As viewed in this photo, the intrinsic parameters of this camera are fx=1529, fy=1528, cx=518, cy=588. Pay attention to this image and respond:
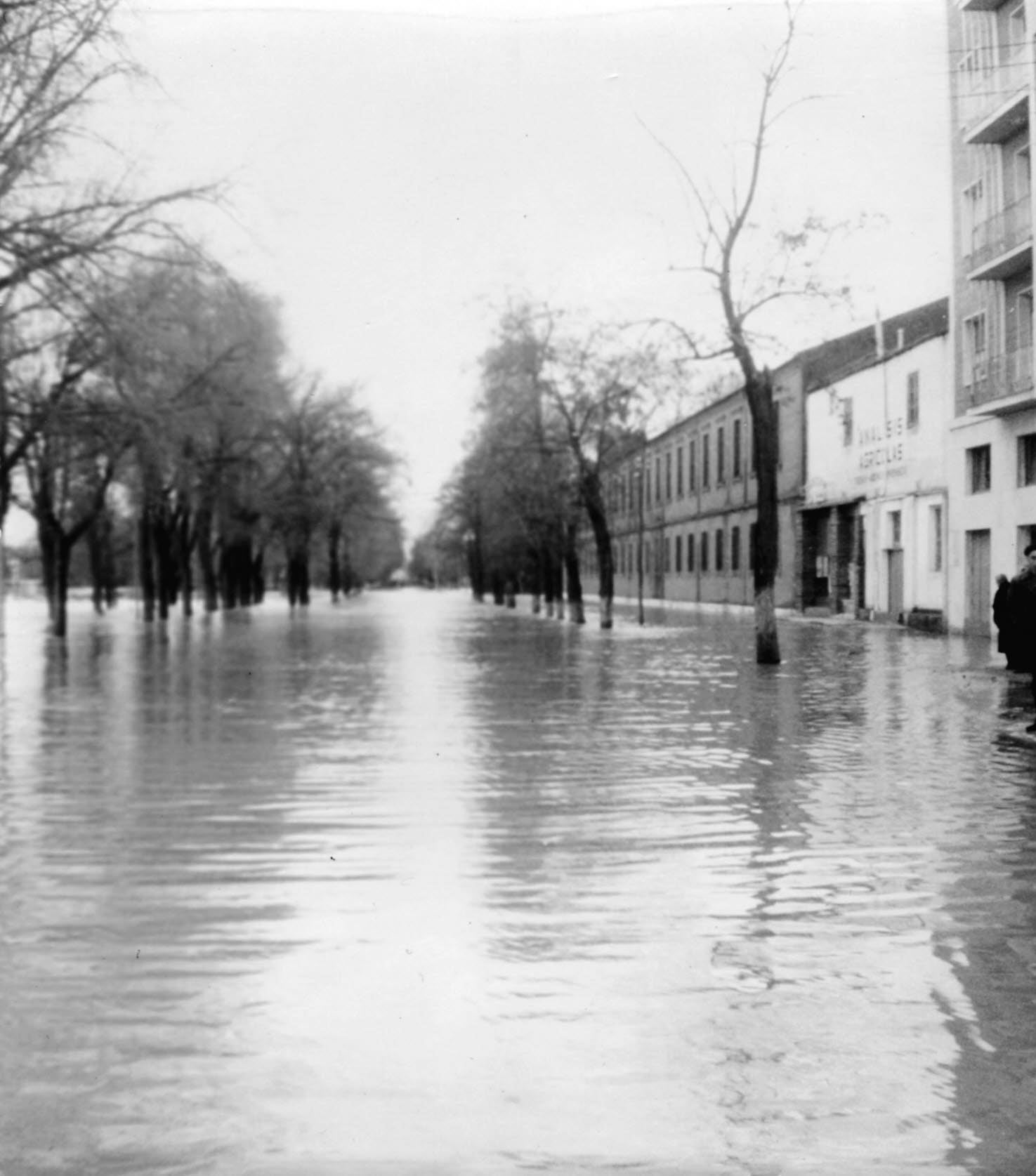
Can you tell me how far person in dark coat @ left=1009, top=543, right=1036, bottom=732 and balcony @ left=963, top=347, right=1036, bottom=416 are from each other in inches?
564

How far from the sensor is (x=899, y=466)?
1518 inches

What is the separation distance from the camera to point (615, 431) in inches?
1580

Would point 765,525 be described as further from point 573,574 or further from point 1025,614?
point 573,574

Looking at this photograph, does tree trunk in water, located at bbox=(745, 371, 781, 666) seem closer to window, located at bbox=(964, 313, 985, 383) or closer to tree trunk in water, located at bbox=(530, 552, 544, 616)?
window, located at bbox=(964, 313, 985, 383)

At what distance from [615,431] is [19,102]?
2535cm

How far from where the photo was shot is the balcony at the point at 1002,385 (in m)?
28.3

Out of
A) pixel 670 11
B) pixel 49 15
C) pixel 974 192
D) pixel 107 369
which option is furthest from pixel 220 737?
pixel 974 192

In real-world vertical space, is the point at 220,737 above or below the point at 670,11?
below

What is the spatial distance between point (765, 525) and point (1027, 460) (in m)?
8.22

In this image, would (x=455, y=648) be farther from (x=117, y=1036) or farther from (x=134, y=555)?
(x=134, y=555)

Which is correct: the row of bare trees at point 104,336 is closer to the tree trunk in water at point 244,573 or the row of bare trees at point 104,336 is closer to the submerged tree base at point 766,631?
the submerged tree base at point 766,631

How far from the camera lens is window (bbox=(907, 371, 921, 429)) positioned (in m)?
36.9

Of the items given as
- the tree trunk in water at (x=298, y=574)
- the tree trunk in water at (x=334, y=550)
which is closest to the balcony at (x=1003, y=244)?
the tree trunk in water at (x=298, y=574)

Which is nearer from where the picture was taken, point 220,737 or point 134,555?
point 220,737
